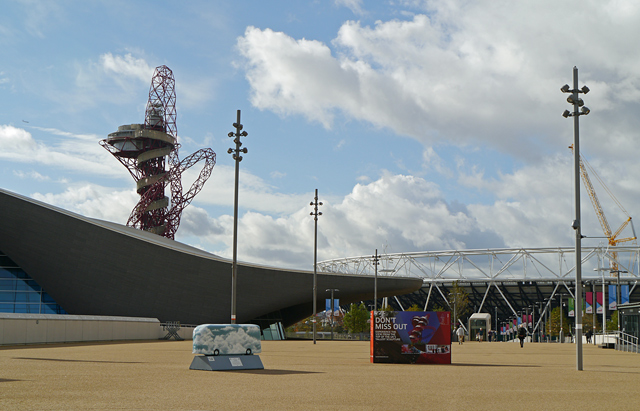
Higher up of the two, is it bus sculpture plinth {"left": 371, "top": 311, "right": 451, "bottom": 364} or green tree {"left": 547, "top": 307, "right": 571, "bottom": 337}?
bus sculpture plinth {"left": 371, "top": 311, "right": 451, "bottom": 364}

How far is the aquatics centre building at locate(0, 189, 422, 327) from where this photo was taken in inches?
2328

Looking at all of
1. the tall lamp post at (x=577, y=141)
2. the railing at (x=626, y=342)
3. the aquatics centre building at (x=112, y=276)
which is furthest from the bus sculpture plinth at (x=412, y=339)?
the aquatics centre building at (x=112, y=276)

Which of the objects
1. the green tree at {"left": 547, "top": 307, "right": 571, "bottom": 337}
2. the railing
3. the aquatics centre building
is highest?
the aquatics centre building

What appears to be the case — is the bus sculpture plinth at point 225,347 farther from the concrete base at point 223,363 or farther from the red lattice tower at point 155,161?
the red lattice tower at point 155,161

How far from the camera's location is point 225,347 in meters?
18.9

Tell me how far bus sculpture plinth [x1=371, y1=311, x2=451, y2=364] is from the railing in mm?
19669

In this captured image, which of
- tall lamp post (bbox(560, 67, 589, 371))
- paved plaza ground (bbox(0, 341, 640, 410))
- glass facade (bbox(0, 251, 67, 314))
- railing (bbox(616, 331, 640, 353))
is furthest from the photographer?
glass facade (bbox(0, 251, 67, 314))

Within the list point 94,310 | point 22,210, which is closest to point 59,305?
point 94,310

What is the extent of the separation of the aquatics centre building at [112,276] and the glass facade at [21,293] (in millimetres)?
80

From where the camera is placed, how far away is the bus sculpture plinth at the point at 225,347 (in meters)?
18.3

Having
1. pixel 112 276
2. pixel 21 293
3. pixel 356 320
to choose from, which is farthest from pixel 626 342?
pixel 356 320

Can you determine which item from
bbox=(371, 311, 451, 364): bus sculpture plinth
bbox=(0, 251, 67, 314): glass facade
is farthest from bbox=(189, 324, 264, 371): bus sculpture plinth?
bbox=(0, 251, 67, 314): glass facade

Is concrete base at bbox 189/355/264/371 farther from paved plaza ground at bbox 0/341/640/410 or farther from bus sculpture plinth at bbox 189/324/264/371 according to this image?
paved plaza ground at bbox 0/341/640/410

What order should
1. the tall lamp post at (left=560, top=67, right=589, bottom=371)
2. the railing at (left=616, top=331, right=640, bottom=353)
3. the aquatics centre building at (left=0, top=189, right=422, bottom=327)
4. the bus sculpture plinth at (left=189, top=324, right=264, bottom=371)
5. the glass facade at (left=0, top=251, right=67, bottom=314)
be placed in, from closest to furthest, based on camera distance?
the bus sculpture plinth at (left=189, top=324, right=264, bottom=371) < the tall lamp post at (left=560, top=67, right=589, bottom=371) < the railing at (left=616, top=331, right=640, bottom=353) < the glass facade at (left=0, top=251, right=67, bottom=314) < the aquatics centre building at (left=0, top=189, right=422, bottom=327)
